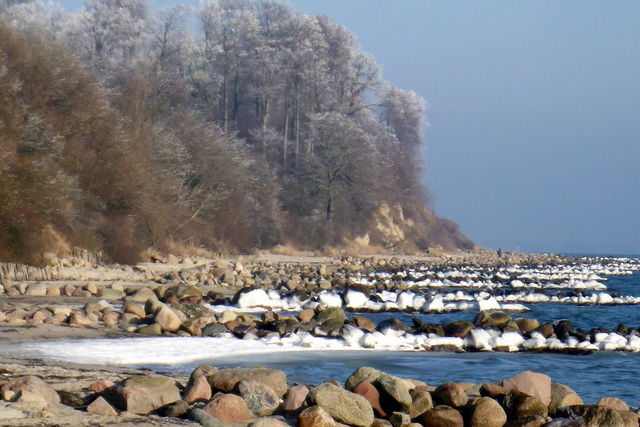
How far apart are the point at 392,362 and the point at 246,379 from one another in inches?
185

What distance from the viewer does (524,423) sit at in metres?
7.26

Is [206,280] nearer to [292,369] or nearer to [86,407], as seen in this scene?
[292,369]

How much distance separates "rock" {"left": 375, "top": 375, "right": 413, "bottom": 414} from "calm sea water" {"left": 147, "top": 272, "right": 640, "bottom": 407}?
2388mm

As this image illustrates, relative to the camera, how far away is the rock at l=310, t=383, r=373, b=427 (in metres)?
6.94

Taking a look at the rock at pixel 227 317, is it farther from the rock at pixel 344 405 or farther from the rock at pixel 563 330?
the rock at pixel 344 405

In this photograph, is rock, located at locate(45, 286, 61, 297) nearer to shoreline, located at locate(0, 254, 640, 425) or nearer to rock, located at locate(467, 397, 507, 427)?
shoreline, located at locate(0, 254, 640, 425)

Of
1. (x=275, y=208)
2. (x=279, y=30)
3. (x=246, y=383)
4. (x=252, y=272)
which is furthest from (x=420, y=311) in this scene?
(x=279, y=30)

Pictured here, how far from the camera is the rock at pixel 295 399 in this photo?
23.7 ft

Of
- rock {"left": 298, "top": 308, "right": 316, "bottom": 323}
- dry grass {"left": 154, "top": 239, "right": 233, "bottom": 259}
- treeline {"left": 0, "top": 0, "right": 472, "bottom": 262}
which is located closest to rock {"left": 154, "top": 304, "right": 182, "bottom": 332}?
rock {"left": 298, "top": 308, "right": 316, "bottom": 323}

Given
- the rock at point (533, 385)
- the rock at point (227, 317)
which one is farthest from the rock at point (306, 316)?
the rock at point (533, 385)

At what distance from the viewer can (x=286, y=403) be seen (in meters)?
7.28

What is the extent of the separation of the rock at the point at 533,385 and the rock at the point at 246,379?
7.44 feet

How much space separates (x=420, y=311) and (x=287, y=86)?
116 feet

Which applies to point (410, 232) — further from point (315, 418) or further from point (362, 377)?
point (315, 418)
